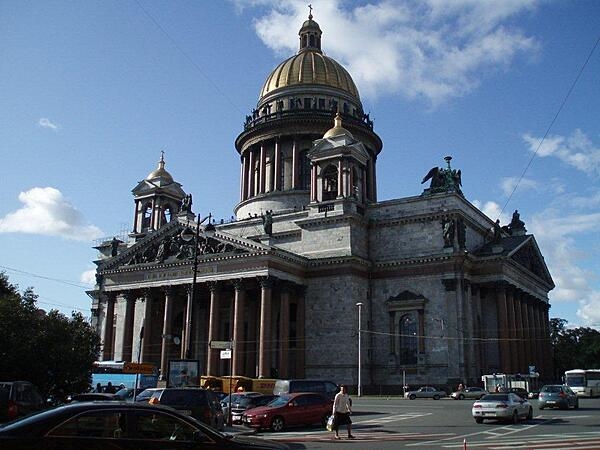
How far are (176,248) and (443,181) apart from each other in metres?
26.3

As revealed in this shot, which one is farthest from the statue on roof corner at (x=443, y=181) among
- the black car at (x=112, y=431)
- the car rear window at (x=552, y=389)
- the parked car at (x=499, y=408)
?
the black car at (x=112, y=431)

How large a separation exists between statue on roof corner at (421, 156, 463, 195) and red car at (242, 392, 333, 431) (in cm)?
3446

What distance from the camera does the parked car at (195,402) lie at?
21516 mm

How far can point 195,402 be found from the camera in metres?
21.8

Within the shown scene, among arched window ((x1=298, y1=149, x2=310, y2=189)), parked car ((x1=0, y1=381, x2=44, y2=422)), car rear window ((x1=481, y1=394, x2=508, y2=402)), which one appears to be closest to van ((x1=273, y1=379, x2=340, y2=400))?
car rear window ((x1=481, y1=394, x2=508, y2=402))

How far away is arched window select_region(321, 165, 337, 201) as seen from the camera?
61.1m

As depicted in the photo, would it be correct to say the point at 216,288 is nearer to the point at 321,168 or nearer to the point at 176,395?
the point at 321,168

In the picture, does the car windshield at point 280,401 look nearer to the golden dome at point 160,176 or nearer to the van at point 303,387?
the van at point 303,387

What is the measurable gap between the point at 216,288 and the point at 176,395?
3355 centimetres

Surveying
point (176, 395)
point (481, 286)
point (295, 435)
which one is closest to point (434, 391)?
point (481, 286)

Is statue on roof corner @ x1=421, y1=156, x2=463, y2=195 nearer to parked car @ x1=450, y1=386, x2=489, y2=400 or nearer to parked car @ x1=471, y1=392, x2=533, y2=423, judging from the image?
parked car @ x1=450, y1=386, x2=489, y2=400

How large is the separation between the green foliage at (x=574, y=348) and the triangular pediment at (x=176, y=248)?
64837 millimetres

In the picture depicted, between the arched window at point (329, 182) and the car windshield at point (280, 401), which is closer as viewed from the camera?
the car windshield at point (280, 401)

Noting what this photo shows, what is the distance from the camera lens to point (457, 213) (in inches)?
2154
